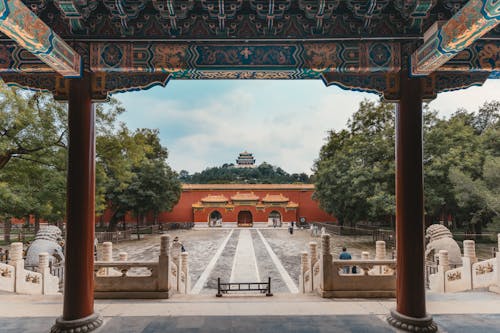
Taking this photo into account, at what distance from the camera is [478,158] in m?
17.8

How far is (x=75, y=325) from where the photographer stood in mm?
4250

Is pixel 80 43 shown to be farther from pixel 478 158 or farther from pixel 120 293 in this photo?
pixel 478 158

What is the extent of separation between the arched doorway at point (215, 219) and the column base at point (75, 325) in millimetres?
32392

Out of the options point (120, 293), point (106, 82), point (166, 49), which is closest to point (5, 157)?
point (120, 293)

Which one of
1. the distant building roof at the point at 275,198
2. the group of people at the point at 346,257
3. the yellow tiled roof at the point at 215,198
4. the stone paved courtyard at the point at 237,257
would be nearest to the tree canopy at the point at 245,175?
the yellow tiled roof at the point at 215,198

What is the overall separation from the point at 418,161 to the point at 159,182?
25.1 metres

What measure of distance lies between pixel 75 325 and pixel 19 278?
17.7 feet

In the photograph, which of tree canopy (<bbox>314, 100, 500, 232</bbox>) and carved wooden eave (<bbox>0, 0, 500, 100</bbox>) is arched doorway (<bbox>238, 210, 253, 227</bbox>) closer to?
tree canopy (<bbox>314, 100, 500, 232</bbox>)

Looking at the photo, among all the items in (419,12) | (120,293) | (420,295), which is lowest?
(120,293)

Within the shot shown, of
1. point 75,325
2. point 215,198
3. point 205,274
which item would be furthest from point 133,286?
point 215,198

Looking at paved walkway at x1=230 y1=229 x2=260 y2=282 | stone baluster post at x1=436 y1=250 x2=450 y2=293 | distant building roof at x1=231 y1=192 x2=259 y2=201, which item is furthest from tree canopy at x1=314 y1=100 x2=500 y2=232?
distant building roof at x1=231 y1=192 x2=259 y2=201

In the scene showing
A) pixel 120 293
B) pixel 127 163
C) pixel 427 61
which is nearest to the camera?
pixel 427 61

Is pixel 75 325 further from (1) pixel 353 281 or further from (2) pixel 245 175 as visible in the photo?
(2) pixel 245 175

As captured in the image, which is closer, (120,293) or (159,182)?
(120,293)
